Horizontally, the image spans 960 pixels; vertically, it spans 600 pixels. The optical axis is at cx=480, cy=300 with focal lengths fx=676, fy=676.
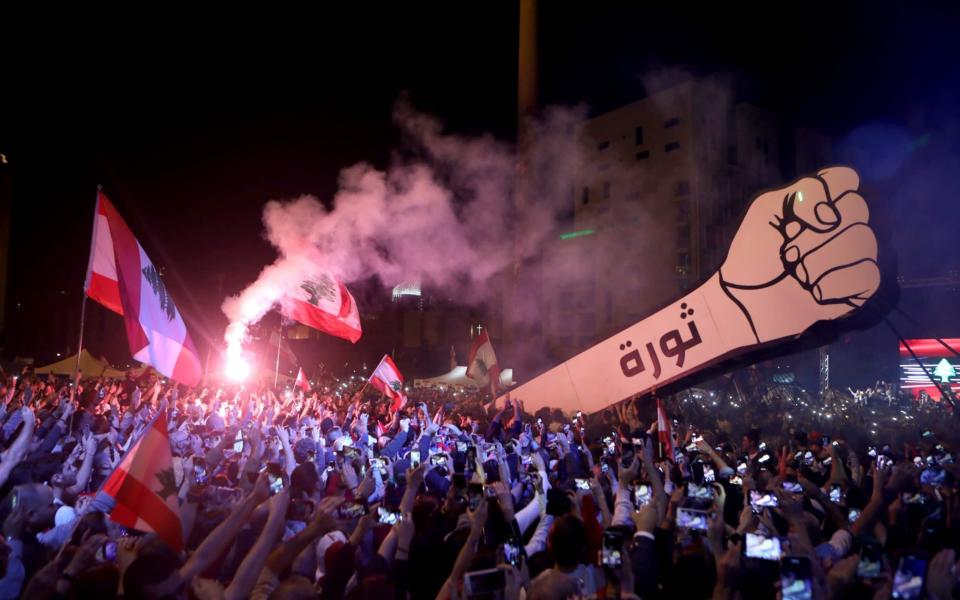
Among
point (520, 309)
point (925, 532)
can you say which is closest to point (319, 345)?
point (520, 309)

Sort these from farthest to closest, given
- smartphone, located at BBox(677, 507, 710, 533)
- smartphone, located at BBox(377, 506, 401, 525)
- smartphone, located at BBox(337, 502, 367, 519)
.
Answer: smartphone, located at BBox(377, 506, 401, 525)
smartphone, located at BBox(337, 502, 367, 519)
smartphone, located at BBox(677, 507, 710, 533)

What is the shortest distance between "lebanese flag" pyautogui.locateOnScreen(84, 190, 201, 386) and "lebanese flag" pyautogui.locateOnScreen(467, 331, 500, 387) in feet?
28.4

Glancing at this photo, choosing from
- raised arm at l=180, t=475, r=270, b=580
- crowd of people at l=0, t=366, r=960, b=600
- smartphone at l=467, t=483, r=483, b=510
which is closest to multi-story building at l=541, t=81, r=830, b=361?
crowd of people at l=0, t=366, r=960, b=600

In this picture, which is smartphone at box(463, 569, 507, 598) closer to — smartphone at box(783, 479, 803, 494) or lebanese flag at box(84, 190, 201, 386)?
smartphone at box(783, 479, 803, 494)

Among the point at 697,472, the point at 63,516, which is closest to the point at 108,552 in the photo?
the point at 63,516

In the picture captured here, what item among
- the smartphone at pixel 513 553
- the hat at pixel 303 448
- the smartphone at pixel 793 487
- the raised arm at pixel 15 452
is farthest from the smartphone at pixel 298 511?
the smartphone at pixel 793 487

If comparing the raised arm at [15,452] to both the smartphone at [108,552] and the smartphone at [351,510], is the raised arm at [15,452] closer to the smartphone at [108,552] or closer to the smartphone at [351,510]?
the smartphone at [108,552]

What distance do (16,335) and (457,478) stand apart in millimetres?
49263

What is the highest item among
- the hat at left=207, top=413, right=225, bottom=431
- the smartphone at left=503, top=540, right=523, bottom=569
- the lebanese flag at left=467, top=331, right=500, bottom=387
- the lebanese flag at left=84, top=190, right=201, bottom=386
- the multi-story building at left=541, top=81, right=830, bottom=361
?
the multi-story building at left=541, top=81, right=830, bottom=361

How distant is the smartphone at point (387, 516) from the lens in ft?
14.5

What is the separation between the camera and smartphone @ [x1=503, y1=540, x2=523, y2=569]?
353 cm

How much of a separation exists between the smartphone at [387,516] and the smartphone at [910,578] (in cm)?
282

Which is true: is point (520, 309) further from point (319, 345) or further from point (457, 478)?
point (319, 345)

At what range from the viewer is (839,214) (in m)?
10.9
